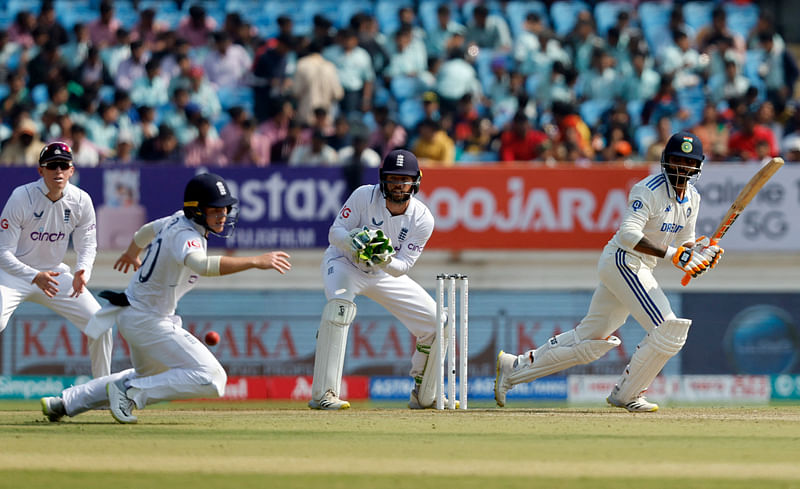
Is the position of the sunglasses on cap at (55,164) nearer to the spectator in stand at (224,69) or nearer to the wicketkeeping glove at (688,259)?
the wicketkeeping glove at (688,259)

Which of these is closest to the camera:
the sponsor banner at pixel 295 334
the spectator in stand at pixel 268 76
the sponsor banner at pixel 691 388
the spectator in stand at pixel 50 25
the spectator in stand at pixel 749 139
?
the sponsor banner at pixel 295 334

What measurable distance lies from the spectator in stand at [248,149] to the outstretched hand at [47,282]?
5595 mm

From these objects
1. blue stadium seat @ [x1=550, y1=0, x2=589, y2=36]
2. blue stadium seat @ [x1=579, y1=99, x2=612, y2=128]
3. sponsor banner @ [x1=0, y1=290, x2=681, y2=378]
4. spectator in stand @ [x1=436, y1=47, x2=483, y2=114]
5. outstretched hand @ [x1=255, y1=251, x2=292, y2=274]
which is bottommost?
sponsor banner @ [x1=0, y1=290, x2=681, y2=378]

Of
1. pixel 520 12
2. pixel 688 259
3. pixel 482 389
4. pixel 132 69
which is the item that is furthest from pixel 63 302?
pixel 520 12

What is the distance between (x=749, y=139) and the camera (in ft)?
51.0

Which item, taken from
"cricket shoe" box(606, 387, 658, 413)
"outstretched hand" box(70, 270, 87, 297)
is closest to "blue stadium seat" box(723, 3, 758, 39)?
"cricket shoe" box(606, 387, 658, 413)

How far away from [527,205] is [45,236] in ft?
20.0

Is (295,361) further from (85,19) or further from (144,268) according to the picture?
(85,19)

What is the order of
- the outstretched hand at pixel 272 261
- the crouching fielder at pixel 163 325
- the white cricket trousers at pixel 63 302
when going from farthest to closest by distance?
the white cricket trousers at pixel 63 302 < the crouching fielder at pixel 163 325 < the outstretched hand at pixel 272 261

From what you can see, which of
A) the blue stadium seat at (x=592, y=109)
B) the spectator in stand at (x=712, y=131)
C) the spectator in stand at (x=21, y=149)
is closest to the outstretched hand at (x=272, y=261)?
the spectator in stand at (x=21, y=149)

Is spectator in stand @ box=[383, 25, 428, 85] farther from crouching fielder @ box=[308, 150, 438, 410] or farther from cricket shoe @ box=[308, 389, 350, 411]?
cricket shoe @ box=[308, 389, 350, 411]

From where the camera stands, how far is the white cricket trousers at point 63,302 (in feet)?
31.6

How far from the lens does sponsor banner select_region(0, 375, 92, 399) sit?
1298cm

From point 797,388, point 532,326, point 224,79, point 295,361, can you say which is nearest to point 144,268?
point 295,361
